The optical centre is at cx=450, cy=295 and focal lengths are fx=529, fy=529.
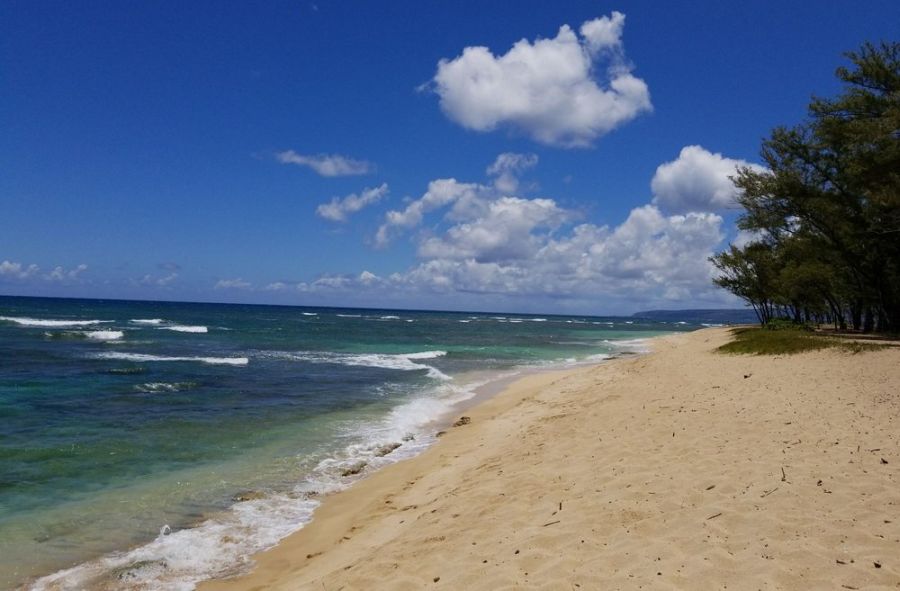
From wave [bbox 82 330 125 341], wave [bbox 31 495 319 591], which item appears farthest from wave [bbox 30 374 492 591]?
wave [bbox 82 330 125 341]

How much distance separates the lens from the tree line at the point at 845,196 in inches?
898

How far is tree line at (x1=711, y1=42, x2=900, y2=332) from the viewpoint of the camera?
22.8 meters

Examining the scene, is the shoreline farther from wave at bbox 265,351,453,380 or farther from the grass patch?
the grass patch

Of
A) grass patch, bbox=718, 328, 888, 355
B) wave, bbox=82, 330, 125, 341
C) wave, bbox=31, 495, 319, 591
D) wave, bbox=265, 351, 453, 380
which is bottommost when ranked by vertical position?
wave, bbox=31, 495, 319, 591

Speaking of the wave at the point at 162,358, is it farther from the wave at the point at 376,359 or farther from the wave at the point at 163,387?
the wave at the point at 163,387

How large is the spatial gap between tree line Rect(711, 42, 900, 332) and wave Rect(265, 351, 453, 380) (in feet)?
69.1

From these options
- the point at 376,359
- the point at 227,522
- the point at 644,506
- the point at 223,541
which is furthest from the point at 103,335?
the point at 644,506

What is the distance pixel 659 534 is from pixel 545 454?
4254mm

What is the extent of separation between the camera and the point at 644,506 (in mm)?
6004

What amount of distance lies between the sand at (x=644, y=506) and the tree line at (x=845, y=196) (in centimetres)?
1512

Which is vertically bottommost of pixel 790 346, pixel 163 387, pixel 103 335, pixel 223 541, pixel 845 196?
pixel 223 541

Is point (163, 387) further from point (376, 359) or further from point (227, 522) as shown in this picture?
point (376, 359)

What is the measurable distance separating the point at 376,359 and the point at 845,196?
2782cm

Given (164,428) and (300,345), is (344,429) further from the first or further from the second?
(300,345)
